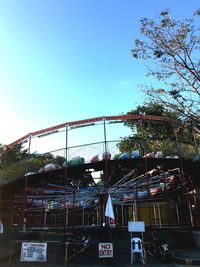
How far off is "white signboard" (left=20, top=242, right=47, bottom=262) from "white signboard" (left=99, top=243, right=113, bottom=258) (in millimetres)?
2281

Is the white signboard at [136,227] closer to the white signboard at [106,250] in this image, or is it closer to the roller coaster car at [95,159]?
the white signboard at [106,250]

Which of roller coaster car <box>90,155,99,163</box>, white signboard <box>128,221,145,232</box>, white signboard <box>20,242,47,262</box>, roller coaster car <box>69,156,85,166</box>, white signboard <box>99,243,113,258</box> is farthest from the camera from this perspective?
roller coaster car <box>69,156,85,166</box>

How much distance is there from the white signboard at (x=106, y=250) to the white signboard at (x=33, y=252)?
228cm

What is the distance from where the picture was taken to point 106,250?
12859mm

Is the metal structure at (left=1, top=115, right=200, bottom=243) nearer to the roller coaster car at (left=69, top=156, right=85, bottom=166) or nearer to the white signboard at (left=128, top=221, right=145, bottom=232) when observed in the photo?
the roller coaster car at (left=69, top=156, right=85, bottom=166)

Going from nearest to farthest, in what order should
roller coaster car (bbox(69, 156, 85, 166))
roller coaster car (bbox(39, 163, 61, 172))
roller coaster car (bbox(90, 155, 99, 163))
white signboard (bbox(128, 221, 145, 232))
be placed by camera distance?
white signboard (bbox(128, 221, 145, 232)), roller coaster car (bbox(90, 155, 99, 163)), roller coaster car (bbox(69, 156, 85, 166)), roller coaster car (bbox(39, 163, 61, 172))

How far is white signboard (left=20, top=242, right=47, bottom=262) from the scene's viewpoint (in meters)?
12.6

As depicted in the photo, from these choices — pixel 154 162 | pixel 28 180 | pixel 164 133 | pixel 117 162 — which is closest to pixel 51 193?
pixel 28 180

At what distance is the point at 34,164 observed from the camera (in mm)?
19219

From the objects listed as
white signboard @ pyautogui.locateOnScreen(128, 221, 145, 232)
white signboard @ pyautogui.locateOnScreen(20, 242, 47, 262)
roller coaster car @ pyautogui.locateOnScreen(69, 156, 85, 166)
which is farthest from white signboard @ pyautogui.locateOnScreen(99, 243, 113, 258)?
roller coaster car @ pyautogui.locateOnScreen(69, 156, 85, 166)

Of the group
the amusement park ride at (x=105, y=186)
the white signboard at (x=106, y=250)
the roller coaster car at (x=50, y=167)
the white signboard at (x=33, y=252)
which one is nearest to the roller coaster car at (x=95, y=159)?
the amusement park ride at (x=105, y=186)

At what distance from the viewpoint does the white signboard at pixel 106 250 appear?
1281cm

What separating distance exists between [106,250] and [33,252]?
2.97 meters

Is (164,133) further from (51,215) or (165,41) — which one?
(165,41)
